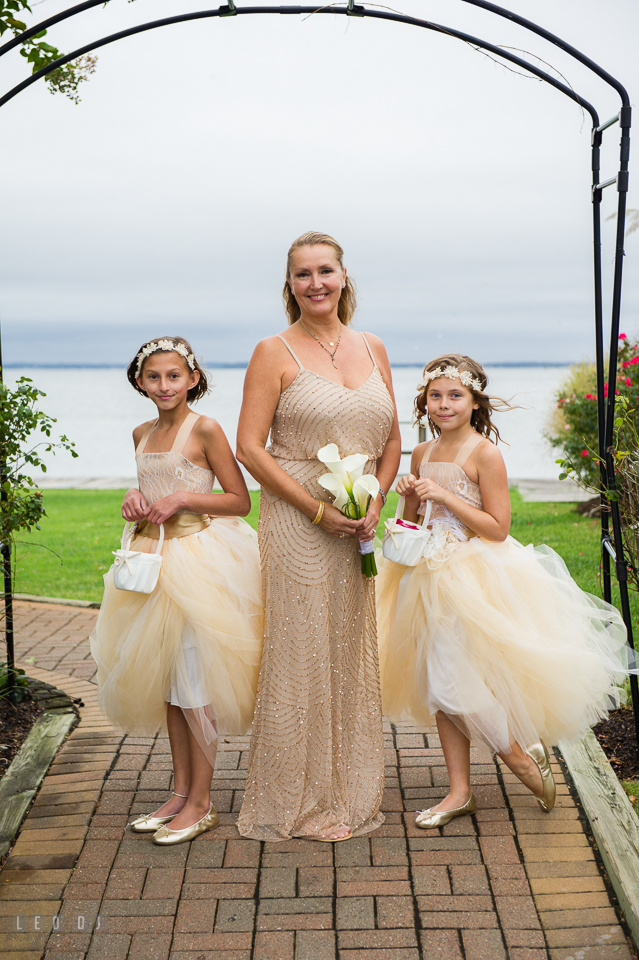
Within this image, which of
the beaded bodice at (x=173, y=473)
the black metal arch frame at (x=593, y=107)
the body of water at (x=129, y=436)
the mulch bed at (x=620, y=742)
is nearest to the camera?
the beaded bodice at (x=173, y=473)

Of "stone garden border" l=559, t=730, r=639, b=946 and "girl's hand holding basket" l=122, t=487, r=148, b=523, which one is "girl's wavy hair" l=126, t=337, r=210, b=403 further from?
"stone garden border" l=559, t=730, r=639, b=946

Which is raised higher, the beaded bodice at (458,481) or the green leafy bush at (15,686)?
the beaded bodice at (458,481)

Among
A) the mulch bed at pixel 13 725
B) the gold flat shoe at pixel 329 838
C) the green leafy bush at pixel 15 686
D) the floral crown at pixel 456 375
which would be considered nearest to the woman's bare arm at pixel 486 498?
the floral crown at pixel 456 375

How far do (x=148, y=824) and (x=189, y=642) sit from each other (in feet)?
2.52

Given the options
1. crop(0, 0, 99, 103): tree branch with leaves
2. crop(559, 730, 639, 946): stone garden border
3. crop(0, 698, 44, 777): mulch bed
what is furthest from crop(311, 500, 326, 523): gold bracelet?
crop(0, 0, 99, 103): tree branch with leaves

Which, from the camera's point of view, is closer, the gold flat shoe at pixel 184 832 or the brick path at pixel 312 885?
the brick path at pixel 312 885

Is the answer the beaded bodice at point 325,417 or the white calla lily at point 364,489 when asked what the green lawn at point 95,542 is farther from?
the white calla lily at point 364,489

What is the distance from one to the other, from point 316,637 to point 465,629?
58cm

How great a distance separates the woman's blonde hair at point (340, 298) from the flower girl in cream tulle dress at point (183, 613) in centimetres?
46

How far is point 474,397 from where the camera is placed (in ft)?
11.3

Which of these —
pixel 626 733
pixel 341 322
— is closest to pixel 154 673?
pixel 341 322

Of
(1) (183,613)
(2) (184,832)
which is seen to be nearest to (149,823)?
(2) (184,832)

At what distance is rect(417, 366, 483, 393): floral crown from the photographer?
3.38m

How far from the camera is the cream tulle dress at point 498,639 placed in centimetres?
319
